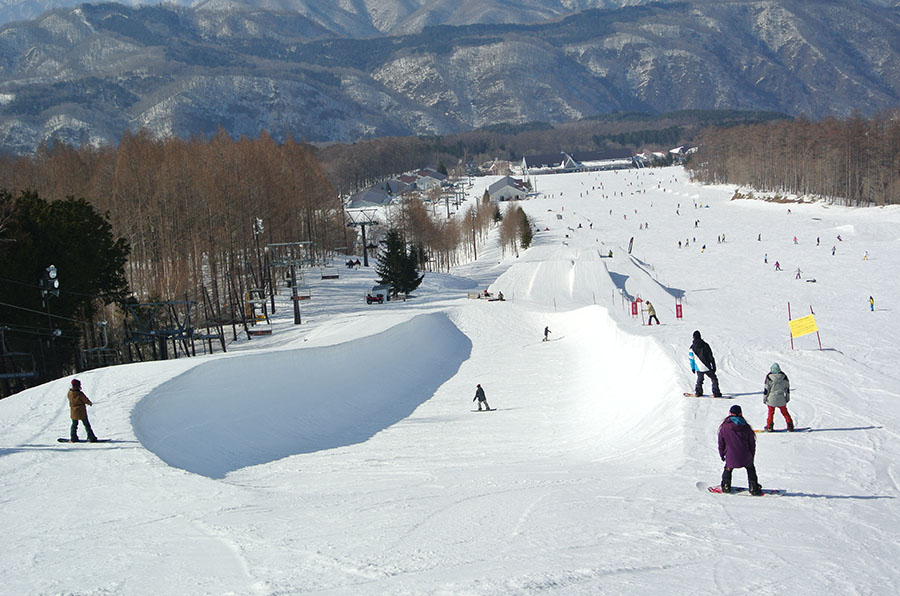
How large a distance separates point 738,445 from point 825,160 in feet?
332

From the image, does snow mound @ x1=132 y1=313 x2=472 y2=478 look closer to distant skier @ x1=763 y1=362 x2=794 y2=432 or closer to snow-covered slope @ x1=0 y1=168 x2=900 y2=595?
snow-covered slope @ x1=0 y1=168 x2=900 y2=595

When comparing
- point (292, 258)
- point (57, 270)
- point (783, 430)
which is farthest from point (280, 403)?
point (292, 258)

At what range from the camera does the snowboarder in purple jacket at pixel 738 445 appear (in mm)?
10148

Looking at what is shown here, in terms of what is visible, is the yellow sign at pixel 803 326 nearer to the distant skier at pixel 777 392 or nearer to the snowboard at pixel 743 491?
the distant skier at pixel 777 392

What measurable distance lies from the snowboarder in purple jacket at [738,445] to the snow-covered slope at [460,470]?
369 mm

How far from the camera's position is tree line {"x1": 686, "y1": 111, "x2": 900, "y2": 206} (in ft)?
298

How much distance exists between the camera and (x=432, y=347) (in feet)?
104

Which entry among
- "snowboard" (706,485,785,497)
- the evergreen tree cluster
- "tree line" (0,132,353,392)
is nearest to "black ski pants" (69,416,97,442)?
"snowboard" (706,485,785,497)

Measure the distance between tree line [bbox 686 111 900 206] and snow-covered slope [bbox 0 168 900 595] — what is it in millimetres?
66165

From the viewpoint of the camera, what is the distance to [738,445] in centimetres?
1017

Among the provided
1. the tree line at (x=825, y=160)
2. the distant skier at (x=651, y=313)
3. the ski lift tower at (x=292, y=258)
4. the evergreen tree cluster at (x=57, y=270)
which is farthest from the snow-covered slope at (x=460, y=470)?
the tree line at (x=825, y=160)

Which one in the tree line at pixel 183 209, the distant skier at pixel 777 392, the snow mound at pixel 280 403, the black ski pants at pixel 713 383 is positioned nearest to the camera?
the distant skier at pixel 777 392

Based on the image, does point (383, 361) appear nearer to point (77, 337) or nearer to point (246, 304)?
point (77, 337)

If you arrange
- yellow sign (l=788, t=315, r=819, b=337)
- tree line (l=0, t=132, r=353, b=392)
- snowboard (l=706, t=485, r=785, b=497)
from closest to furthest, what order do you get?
1. snowboard (l=706, t=485, r=785, b=497)
2. yellow sign (l=788, t=315, r=819, b=337)
3. tree line (l=0, t=132, r=353, b=392)
